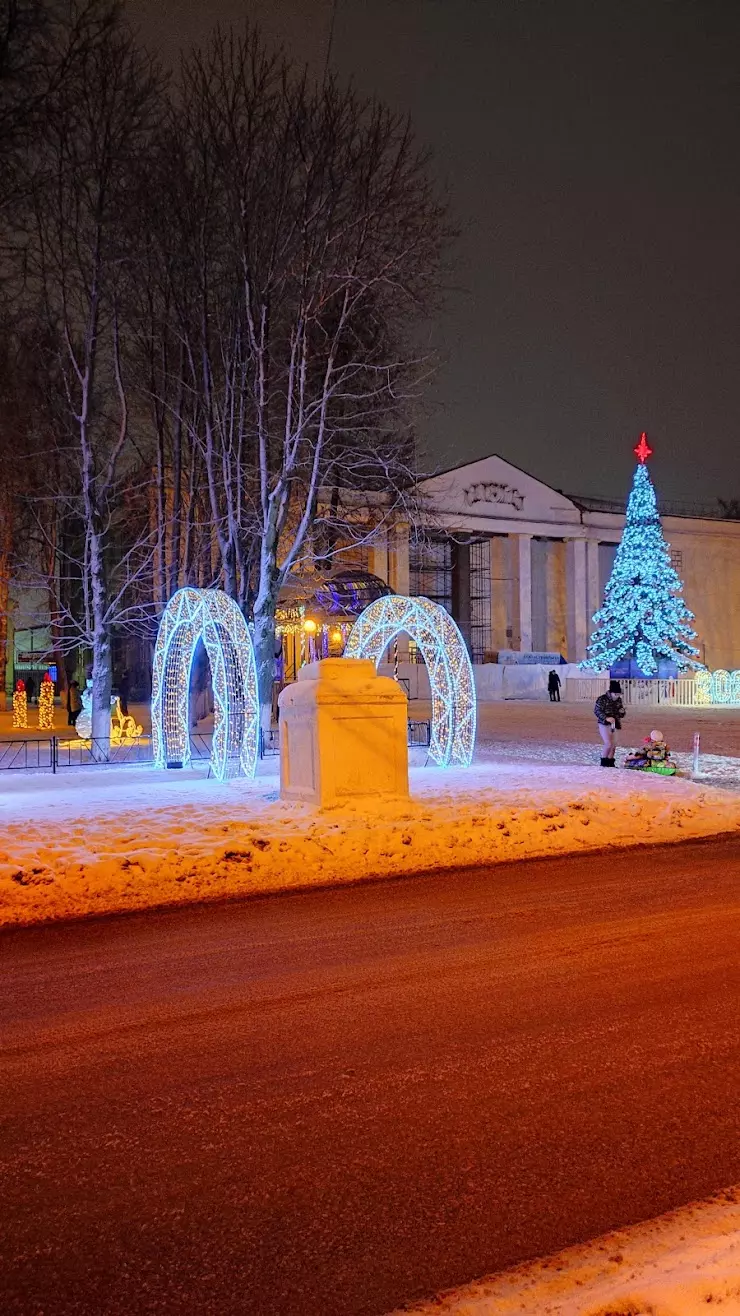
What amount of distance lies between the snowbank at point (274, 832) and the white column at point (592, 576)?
171 feet

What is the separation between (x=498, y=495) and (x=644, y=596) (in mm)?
17239

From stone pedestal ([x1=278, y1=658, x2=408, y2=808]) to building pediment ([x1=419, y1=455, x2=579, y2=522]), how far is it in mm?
49064

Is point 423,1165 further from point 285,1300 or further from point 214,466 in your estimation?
point 214,466

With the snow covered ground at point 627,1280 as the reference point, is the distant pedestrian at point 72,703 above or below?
above

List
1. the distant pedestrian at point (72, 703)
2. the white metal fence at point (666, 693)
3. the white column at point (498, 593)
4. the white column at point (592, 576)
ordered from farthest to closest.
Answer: the white column at point (592, 576) → the white column at point (498, 593) → the white metal fence at point (666, 693) → the distant pedestrian at point (72, 703)

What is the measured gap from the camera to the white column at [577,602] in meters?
64.4

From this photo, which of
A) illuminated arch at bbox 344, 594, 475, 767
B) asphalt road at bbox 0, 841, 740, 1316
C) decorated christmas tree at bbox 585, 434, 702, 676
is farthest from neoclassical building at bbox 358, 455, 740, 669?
asphalt road at bbox 0, 841, 740, 1316

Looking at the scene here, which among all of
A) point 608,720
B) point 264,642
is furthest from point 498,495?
point 608,720

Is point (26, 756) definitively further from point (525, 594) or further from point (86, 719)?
point (525, 594)

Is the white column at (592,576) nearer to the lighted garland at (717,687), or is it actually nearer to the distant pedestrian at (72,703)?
the lighted garland at (717,687)

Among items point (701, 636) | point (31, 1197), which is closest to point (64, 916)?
point (31, 1197)

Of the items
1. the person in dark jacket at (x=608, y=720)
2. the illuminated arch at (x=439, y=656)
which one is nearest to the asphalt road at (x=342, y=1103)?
the person in dark jacket at (x=608, y=720)

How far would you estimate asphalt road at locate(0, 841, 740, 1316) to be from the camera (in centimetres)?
310

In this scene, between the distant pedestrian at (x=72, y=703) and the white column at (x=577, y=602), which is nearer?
the distant pedestrian at (x=72, y=703)
